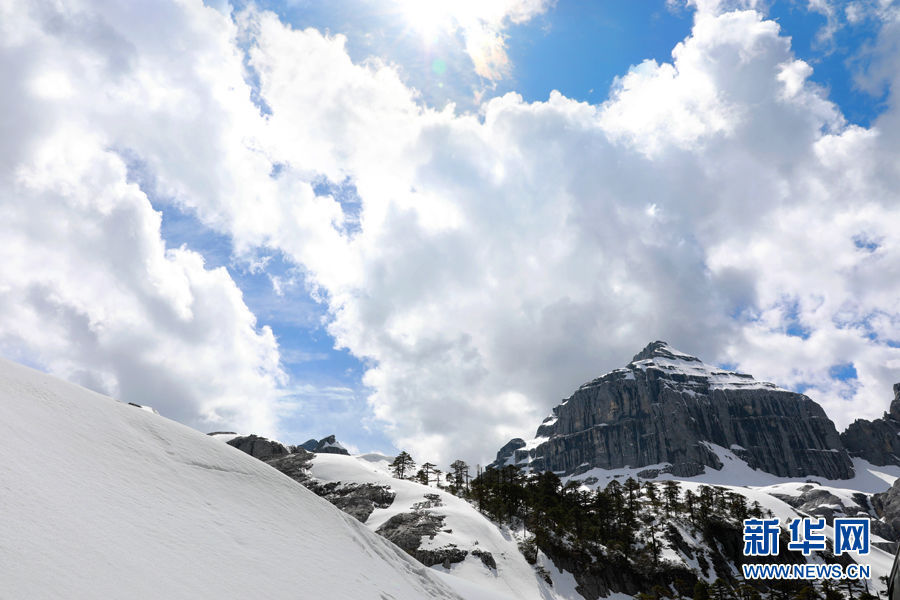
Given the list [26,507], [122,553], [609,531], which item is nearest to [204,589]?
[122,553]

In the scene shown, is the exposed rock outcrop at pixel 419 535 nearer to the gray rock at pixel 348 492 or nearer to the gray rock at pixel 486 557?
the gray rock at pixel 486 557

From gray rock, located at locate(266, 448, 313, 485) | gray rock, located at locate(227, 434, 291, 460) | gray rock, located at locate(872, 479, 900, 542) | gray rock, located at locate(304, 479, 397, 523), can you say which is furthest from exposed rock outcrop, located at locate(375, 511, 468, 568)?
gray rock, located at locate(872, 479, 900, 542)

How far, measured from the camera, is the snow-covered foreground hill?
8.71 meters

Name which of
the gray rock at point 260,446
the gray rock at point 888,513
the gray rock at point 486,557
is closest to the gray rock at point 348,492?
the gray rock at point 260,446

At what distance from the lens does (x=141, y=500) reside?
13102 millimetres

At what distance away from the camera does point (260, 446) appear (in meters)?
115

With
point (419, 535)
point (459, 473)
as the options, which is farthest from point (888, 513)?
point (419, 535)

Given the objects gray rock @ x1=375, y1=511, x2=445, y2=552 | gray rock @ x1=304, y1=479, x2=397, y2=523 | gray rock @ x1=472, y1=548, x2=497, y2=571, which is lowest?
gray rock @ x1=472, y1=548, x2=497, y2=571

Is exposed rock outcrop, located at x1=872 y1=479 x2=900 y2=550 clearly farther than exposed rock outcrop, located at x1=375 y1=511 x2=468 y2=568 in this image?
Yes

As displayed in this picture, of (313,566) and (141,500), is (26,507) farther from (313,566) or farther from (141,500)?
(313,566)

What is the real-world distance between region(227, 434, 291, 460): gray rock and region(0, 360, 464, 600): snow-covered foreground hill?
100593 mm

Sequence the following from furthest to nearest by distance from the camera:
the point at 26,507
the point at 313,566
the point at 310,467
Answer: the point at 310,467
the point at 313,566
the point at 26,507

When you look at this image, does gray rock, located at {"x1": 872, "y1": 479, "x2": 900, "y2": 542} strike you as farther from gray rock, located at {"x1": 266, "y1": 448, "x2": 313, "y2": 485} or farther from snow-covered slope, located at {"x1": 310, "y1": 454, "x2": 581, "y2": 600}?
gray rock, located at {"x1": 266, "y1": 448, "x2": 313, "y2": 485}

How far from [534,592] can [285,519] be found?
5021 cm
